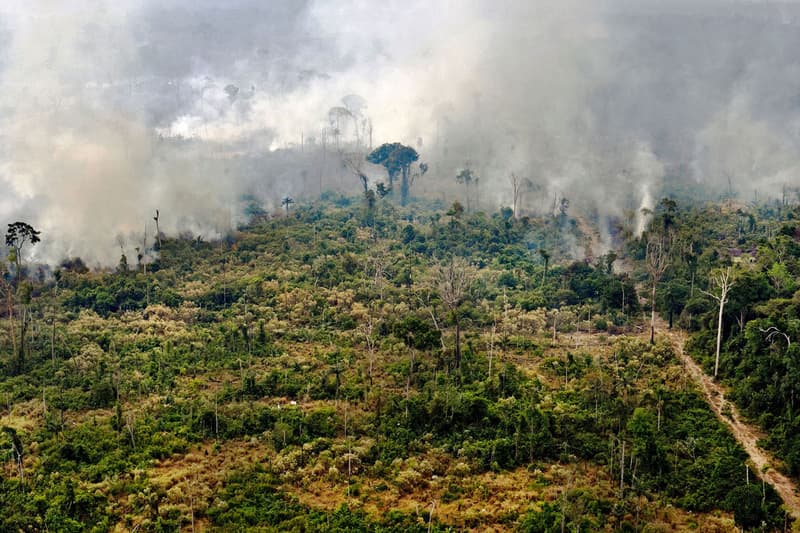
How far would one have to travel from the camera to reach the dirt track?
25.8 meters

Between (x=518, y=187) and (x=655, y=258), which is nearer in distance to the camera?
(x=655, y=258)

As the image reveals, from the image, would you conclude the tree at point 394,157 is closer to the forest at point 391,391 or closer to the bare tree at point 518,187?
the bare tree at point 518,187

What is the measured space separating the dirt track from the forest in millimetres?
470

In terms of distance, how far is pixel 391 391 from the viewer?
3631 centimetres

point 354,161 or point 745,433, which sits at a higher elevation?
point 354,161

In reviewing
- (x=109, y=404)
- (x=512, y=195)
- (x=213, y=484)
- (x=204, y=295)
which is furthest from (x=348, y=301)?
(x=512, y=195)

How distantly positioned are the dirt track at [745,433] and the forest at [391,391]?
470 millimetres

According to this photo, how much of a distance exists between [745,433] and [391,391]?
17.7 meters

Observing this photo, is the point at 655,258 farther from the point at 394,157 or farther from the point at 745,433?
the point at 394,157

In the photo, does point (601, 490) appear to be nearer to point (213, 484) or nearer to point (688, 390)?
point (688, 390)

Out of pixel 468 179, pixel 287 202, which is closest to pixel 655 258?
pixel 468 179

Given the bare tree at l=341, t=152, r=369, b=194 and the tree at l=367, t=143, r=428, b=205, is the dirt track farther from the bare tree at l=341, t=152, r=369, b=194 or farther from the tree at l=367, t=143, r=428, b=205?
the bare tree at l=341, t=152, r=369, b=194

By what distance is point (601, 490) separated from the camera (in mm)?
26391

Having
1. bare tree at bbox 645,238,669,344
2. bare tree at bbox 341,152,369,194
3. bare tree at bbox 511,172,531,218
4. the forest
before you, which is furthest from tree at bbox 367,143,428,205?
bare tree at bbox 645,238,669,344
